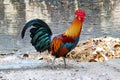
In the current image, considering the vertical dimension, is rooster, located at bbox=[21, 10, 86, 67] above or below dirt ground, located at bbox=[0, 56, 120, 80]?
above

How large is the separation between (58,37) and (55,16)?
358 cm

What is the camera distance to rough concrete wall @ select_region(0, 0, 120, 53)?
1022 cm

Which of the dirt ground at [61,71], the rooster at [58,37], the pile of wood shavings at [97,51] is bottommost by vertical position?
the pile of wood shavings at [97,51]

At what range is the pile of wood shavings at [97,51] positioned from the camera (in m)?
8.26

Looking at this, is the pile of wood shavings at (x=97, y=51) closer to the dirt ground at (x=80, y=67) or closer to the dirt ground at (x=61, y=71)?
the dirt ground at (x=80, y=67)

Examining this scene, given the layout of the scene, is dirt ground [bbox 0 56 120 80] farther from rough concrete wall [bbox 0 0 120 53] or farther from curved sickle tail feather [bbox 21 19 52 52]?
rough concrete wall [bbox 0 0 120 53]

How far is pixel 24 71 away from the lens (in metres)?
6.29

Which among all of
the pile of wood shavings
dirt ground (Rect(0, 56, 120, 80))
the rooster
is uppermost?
the rooster

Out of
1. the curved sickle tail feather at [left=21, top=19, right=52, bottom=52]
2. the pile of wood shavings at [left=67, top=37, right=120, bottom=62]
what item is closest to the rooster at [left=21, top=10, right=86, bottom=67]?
the curved sickle tail feather at [left=21, top=19, right=52, bottom=52]

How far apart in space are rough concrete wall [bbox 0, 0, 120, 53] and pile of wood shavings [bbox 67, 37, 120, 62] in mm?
1193

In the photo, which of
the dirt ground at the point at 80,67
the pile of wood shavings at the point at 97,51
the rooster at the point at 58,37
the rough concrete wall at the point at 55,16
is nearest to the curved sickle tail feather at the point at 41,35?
the rooster at the point at 58,37

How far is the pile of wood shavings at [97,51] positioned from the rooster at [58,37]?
5.11 feet

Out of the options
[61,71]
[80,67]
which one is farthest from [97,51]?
[61,71]

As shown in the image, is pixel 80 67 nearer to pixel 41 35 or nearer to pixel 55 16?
pixel 41 35
